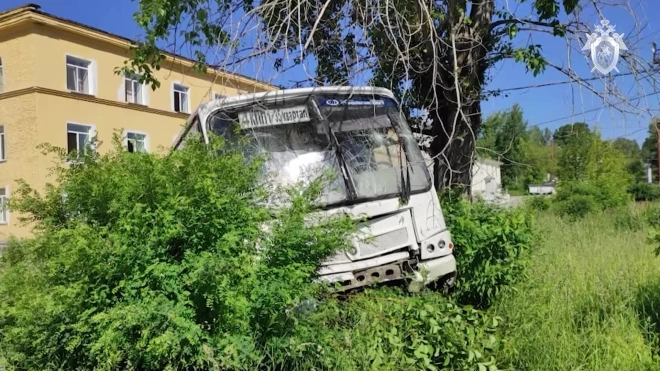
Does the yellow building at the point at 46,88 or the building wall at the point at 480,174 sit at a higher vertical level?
the yellow building at the point at 46,88

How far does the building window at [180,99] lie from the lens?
28.2m

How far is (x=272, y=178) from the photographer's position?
488cm

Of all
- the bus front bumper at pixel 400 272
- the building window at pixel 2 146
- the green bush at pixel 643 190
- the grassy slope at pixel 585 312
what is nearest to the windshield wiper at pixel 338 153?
the bus front bumper at pixel 400 272

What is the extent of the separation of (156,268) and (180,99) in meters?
26.8

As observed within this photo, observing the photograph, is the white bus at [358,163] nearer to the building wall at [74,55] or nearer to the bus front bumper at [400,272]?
the bus front bumper at [400,272]

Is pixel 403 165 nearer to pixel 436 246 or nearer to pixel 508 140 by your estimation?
pixel 436 246

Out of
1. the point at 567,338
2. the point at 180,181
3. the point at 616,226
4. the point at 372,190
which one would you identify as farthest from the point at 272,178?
the point at 616,226

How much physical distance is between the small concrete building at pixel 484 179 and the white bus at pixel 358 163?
56.0 inches

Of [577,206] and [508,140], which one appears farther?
[577,206]

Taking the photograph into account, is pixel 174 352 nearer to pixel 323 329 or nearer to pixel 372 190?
pixel 323 329

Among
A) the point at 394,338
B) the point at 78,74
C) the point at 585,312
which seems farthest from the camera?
the point at 78,74

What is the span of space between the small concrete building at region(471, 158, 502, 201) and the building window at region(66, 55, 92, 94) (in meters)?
20.6

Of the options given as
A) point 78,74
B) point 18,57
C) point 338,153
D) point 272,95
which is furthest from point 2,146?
point 338,153

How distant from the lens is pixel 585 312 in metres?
4.99
